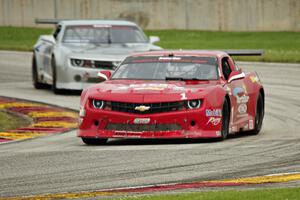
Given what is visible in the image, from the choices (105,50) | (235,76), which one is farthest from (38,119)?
(105,50)

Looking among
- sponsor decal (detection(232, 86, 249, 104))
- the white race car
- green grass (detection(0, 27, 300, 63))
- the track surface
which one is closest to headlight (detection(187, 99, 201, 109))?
the track surface

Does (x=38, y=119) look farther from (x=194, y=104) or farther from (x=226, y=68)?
(x=194, y=104)

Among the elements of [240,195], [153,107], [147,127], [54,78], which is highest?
[240,195]

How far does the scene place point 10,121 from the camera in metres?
19.0

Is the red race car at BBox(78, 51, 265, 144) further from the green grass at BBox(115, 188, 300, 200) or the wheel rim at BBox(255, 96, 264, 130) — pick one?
the green grass at BBox(115, 188, 300, 200)

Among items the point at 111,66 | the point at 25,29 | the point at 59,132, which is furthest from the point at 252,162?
the point at 25,29

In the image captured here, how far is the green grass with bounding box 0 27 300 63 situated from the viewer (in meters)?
38.8

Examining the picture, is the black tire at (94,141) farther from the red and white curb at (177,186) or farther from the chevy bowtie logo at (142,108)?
the red and white curb at (177,186)

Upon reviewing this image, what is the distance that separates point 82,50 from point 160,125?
9.48 meters

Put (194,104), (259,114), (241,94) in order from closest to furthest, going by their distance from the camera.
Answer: (194,104) < (241,94) < (259,114)

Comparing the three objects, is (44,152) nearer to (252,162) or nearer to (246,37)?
(252,162)

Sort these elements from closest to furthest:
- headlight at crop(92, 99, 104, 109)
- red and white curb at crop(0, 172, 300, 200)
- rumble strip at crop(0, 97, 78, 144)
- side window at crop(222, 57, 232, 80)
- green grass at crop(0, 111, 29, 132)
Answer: red and white curb at crop(0, 172, 300, 200)
headlight at crop(92, 99, 104, 109)
side window at crop(222, 57, 232, 80)
rumble strip at crop(0, 97, 78, 144)
green grass at crop(0, 111, 29, 132)

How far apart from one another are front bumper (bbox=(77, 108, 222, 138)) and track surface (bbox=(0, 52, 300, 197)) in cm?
14

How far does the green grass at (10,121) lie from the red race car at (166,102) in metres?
2.72
